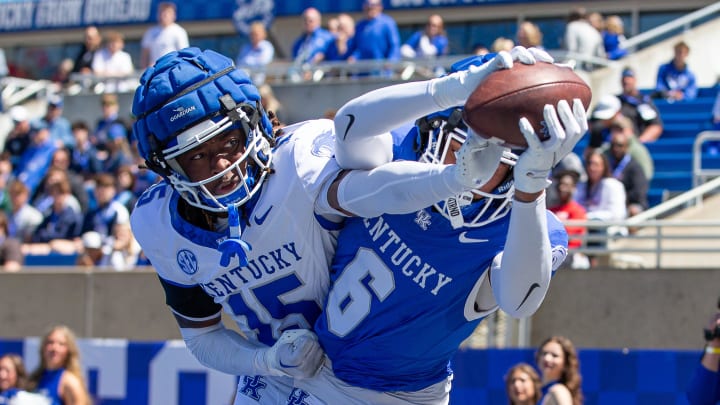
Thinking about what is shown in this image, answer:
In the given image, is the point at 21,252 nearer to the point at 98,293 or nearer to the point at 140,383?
the point at 98,293

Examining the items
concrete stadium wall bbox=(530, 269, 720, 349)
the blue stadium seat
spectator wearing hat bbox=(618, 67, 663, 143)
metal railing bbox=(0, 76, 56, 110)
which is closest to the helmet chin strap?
concrete stadium wall bbox=(530, 269, 720, 349)

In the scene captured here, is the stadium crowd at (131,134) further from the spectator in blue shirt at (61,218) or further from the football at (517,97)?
the football at (517,97)

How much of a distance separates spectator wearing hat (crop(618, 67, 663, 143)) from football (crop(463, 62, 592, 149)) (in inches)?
258

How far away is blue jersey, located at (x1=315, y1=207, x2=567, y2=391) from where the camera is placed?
315 centimetres

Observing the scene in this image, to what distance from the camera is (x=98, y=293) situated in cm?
829

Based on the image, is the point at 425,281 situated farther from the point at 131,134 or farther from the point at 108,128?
the point at 108,128

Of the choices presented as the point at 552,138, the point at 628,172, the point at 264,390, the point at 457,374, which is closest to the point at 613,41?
the point at 628,172

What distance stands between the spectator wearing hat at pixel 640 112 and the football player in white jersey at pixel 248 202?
5.98m

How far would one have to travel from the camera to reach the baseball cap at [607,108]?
28.2 ft

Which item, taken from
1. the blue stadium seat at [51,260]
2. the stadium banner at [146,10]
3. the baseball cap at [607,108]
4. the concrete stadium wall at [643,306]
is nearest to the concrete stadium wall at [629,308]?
the concrete stadium wall at [643,306]

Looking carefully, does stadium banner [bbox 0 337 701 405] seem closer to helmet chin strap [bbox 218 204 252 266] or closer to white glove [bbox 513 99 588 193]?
helmet chin strap [bbox 218 204 252 266]

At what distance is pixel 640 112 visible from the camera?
9133mm

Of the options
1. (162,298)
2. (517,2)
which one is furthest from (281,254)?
(517,2)

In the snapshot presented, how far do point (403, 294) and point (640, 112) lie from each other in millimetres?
6308
